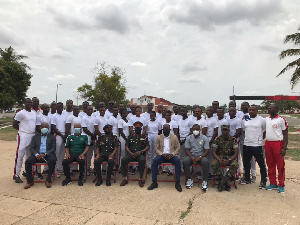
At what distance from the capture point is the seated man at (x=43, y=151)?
18.0 ft

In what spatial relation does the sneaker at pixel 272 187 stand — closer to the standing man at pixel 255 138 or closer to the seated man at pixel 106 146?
the standing man at pixel 255 138

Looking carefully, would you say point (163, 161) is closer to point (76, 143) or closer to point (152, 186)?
point (152, 186)

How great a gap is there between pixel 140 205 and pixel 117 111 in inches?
115

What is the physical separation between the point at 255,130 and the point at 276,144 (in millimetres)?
518

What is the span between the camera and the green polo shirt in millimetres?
5891

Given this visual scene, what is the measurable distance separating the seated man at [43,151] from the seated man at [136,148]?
1.66 m

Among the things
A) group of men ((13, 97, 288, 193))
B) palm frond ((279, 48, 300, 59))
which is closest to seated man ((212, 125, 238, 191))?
group of men ((13, 97, 288, 193))

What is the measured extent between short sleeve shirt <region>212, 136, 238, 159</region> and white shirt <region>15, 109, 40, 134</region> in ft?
14.2

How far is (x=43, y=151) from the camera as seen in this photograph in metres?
5.77

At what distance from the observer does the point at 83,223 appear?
12.1 ft

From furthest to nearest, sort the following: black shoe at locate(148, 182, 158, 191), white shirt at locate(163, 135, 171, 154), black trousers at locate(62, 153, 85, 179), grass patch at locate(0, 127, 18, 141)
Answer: grass patch at locate(0, 127, 18, 141), white shirt at locate(163, 135, 171, 154), black trousers at locate(62, 153, 85, 179), black shoe at locate(148, 182, 158, 191)

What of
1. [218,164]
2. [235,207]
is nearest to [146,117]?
[218,164]

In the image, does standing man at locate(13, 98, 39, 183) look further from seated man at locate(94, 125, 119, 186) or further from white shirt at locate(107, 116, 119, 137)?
white shirt at locate(107, 116, 119, 137)

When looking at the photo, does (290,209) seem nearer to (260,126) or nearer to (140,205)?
(260,126)
